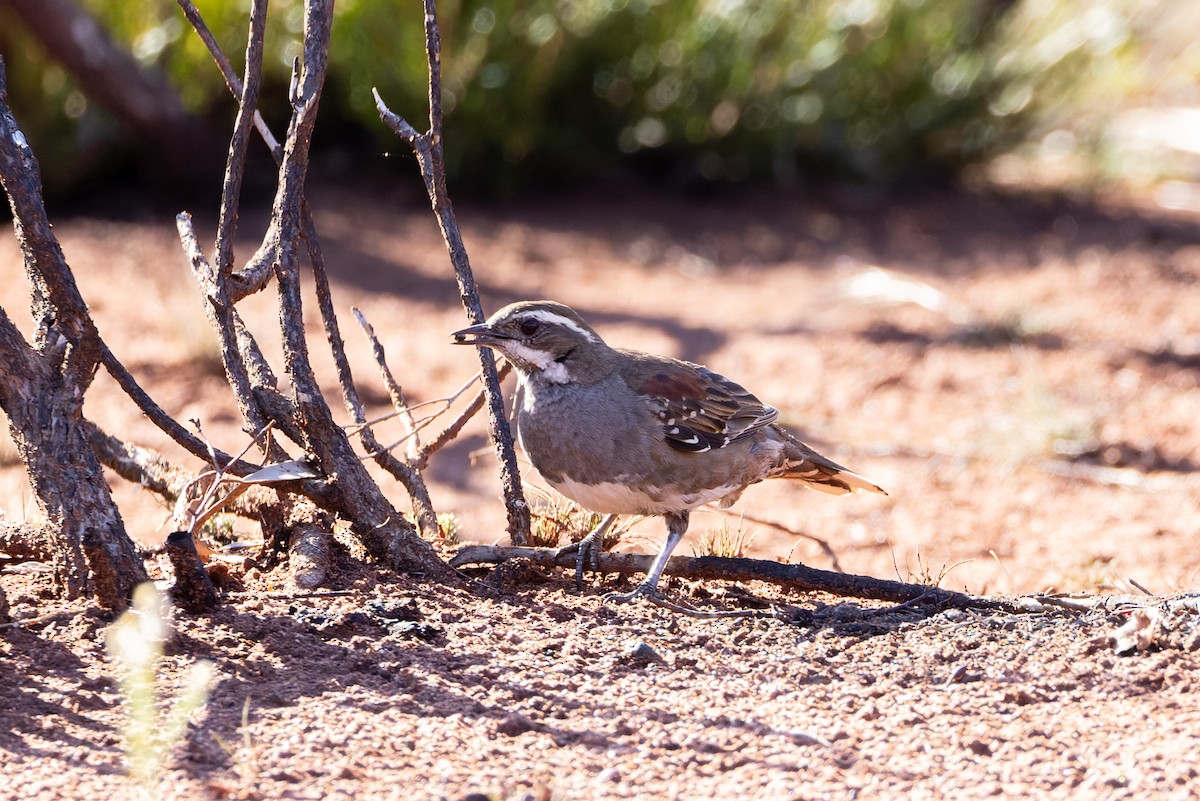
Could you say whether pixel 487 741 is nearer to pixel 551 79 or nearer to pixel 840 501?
pixel 840 501

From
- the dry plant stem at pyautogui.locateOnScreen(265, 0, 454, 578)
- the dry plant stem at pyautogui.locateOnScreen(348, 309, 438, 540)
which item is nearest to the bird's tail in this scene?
the dry plant stem at pyautogui.locateOnScreen(348, 309, 438, 540)

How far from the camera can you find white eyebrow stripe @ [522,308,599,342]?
481cm

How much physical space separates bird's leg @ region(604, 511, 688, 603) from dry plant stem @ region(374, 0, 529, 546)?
0.54m

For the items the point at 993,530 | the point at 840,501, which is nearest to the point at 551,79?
the point at 840,501

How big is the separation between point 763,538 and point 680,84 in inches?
226

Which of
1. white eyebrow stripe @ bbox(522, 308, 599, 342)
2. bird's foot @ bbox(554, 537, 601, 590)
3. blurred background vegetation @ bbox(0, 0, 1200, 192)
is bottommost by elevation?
bird's foot @ bbox(554, 537, 601, 590)

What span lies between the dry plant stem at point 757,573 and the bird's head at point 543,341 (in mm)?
741

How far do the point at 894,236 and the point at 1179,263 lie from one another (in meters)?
2.29

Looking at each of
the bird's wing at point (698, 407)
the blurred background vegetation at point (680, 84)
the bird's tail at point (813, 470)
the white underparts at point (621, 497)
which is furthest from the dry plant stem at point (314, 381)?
the blurred background vegetation at point (680, 84)

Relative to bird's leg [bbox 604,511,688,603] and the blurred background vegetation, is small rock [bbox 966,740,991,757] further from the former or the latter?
the blurred background vegetation

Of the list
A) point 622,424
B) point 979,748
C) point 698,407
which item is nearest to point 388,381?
point 622,424

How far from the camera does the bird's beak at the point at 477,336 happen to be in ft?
14.9

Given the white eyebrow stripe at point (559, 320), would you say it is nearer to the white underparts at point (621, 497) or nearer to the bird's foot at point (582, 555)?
the white underparts at point (621, 497)

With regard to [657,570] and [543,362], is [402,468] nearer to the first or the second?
[543,362]
